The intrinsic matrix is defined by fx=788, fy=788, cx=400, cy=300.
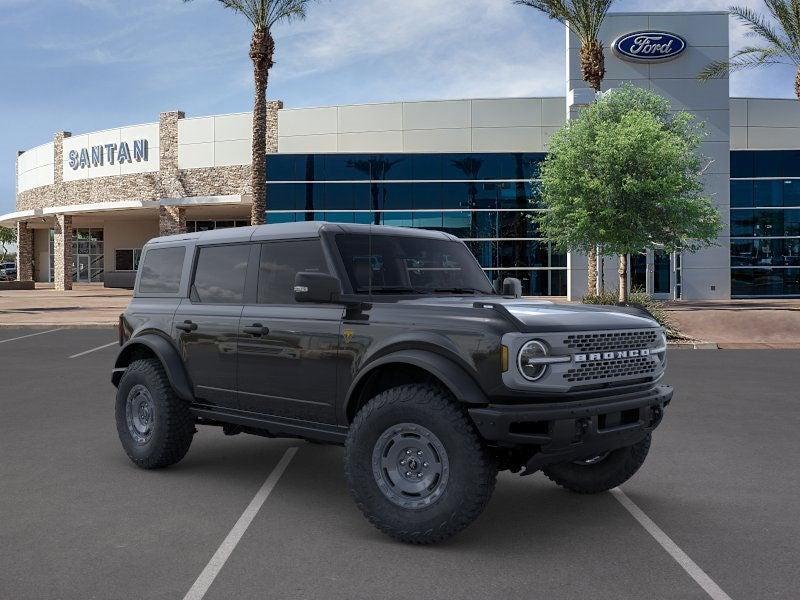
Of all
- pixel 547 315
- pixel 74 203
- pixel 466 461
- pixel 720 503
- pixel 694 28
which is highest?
pixel 694 28

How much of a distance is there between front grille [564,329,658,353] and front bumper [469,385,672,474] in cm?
32

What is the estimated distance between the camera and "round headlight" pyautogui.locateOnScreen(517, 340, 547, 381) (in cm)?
451

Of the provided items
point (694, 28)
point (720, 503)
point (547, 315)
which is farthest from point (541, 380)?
point (694, 28)

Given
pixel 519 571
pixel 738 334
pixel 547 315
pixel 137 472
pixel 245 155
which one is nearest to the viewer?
pixel 519 571

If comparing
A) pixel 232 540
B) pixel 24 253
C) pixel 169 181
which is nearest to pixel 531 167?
pixel 169 181

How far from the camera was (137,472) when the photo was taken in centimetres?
662

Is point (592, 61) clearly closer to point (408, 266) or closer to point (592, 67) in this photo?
point (592, 67)

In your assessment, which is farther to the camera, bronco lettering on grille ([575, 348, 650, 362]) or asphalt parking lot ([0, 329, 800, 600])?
bronco lettering on grille ([575, 348, 650, 362])

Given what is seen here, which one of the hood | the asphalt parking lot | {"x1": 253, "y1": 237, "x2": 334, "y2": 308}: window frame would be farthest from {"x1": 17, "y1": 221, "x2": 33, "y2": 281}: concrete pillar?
the hood

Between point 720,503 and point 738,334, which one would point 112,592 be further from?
point 738,334

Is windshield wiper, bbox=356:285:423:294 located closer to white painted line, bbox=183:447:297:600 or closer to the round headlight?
the round headlight

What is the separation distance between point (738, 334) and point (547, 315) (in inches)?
697

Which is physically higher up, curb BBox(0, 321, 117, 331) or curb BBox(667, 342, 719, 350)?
curb BBox(0, 321, 117, 331)

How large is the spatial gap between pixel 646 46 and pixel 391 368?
3359cm
